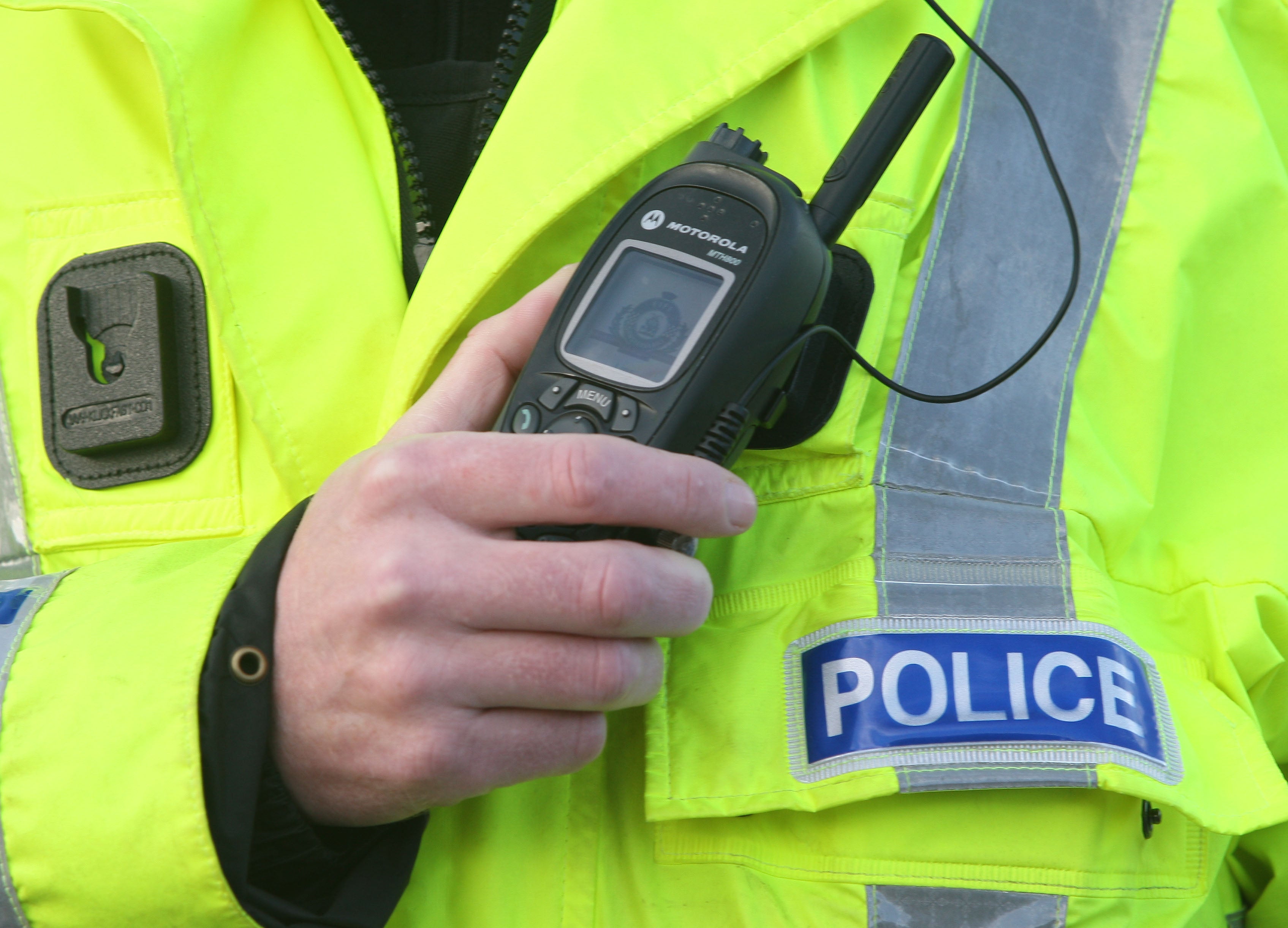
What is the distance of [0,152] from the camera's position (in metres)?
0.95

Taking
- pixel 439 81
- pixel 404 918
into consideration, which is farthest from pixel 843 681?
pixel 439 81

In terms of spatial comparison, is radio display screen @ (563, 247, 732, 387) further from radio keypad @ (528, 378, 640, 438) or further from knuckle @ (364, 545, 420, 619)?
knuckle @ (364, 545, 420, 619)

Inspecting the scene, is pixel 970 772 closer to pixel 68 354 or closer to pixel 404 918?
pixel 404 918

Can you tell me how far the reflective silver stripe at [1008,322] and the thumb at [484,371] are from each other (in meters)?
0.31

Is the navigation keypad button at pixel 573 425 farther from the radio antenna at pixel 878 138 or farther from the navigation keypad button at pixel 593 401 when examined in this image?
the radio antenna at pixel 878 138

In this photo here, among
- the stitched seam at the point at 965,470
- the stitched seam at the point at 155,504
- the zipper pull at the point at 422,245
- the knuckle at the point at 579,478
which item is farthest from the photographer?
the zipper pull at the point at 422,245

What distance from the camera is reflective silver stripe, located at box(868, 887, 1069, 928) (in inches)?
27.5

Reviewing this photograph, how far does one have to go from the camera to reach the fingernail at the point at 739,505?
0.63 meters

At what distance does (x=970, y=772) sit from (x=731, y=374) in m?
0.34

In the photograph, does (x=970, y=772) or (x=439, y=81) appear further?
(x=439, y=81)

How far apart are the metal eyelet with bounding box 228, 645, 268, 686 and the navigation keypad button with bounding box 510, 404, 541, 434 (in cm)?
25

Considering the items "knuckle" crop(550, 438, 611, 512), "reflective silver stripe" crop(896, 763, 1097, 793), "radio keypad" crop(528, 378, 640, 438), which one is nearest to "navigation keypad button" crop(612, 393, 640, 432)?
"radio keypad" crop(528, 378, 640, 438)

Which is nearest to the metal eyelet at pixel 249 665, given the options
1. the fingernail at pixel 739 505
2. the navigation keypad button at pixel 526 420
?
the navigation keypad button at pixel 526 420

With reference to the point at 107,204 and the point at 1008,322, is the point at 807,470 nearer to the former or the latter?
the point at 1008,322
